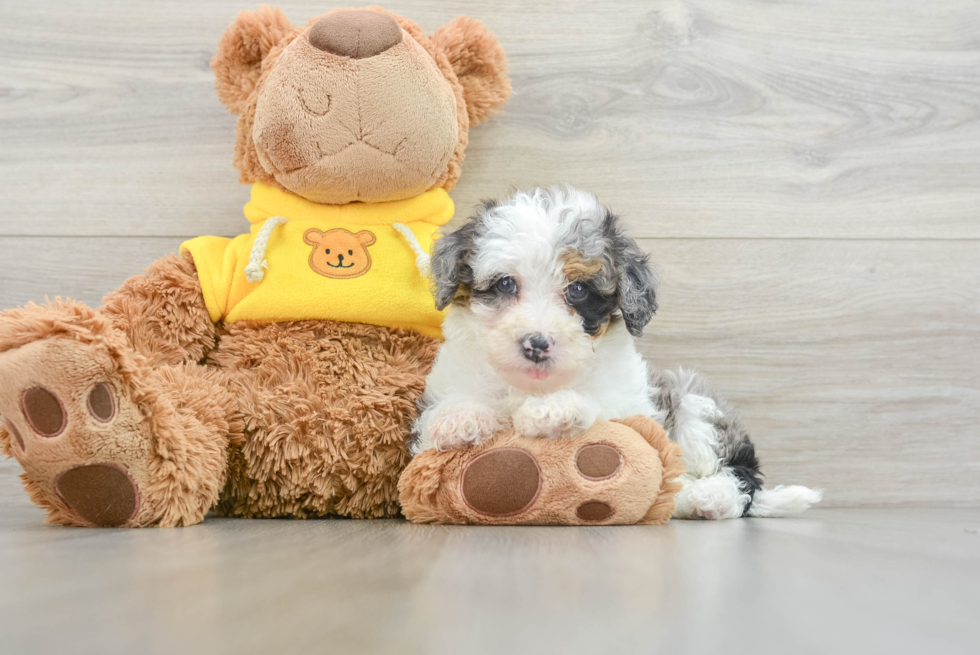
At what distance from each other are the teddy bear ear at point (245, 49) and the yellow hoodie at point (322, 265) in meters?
0.23

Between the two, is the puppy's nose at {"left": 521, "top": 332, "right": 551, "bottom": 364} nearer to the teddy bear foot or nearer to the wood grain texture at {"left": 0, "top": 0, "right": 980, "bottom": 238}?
the teddy bear foot

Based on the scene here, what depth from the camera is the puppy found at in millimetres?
1272

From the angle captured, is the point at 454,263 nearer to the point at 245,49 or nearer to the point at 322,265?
the point at 322,265

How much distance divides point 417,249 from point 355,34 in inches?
18.3

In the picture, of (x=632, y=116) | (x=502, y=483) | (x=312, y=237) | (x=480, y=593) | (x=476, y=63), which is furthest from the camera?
(x=632, y=116)

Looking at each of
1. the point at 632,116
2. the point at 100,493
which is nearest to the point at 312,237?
the point at 100,493

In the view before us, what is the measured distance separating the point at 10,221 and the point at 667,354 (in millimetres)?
1796

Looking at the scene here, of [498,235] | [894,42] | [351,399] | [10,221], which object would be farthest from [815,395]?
[10,221]

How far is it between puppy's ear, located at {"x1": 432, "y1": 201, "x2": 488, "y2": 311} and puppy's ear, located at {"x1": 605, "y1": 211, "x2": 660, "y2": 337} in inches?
10.2

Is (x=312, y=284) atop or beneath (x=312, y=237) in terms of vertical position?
beneath

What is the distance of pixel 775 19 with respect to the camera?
2.03 meters

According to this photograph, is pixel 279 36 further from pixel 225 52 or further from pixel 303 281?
pixel 303 281

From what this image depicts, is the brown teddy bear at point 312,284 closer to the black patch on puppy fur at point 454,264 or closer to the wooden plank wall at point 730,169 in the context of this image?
the black patch on puppy fur at point 454,264

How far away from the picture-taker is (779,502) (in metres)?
1.62
